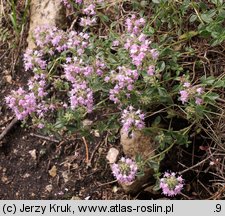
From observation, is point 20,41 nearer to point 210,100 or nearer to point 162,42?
point 162,42

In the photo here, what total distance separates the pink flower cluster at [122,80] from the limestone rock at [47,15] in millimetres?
903

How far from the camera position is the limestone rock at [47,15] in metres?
3.13

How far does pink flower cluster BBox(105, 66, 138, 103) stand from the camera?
2285mm

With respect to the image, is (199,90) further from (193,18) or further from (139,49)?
(193,18)

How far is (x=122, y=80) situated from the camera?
7.48 feet

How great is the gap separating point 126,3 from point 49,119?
2.79ft

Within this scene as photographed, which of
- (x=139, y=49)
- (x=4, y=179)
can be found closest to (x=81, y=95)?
(x=139, y=49)

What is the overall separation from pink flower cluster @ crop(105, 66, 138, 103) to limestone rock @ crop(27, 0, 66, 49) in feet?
2.96

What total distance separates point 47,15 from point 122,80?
108 centimetres

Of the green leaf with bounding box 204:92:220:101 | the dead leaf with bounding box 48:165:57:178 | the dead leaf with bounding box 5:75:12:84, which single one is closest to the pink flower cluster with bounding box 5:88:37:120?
the dead leaf with bounding box 48:165:57:178

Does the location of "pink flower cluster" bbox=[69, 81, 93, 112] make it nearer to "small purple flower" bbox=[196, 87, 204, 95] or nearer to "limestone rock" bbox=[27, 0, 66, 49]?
"small purple flower" bbox=[196, 87, 204, 95]

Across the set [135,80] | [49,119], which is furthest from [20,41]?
[135,80]

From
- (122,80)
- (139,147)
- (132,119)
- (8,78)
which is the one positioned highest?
(122,80)

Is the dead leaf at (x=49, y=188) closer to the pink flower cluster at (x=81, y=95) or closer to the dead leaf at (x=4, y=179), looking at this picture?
the dead leaf at (x=4, y=179)
